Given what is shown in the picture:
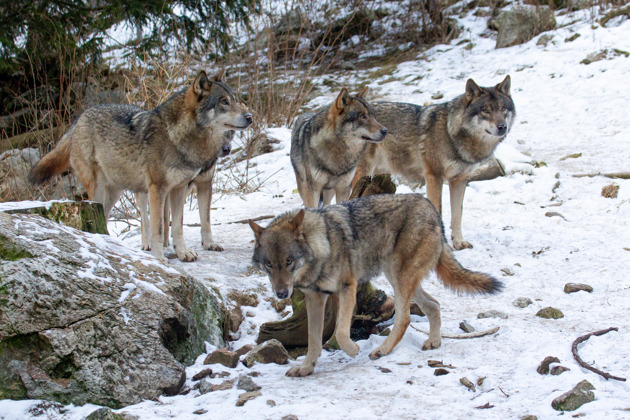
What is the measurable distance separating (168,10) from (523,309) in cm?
991

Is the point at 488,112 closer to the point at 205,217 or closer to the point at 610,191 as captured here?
the point at 610,191

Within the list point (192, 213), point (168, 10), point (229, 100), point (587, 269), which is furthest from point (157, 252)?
point (168, 10)

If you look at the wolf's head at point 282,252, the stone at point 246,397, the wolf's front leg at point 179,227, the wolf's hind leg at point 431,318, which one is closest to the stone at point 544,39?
the wolf's front leg at point 179,227

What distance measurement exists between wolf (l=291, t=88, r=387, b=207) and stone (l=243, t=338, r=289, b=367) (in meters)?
3.09

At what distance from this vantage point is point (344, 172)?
7.43m

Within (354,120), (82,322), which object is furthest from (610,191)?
(82,322)

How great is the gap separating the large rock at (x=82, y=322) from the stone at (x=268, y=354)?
40cm

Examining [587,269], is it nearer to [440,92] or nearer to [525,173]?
[525,173]

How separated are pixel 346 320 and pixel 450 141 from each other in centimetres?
416

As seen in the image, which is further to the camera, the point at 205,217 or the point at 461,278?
the point at 205,217

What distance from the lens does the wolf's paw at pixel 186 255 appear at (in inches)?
266

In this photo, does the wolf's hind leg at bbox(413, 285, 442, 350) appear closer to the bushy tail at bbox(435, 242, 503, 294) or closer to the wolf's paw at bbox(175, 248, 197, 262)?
the bushy tail at bbox(435, 242, 503, 294)

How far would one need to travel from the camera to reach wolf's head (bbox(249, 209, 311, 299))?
410 centimetres

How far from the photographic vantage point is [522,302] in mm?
5398
